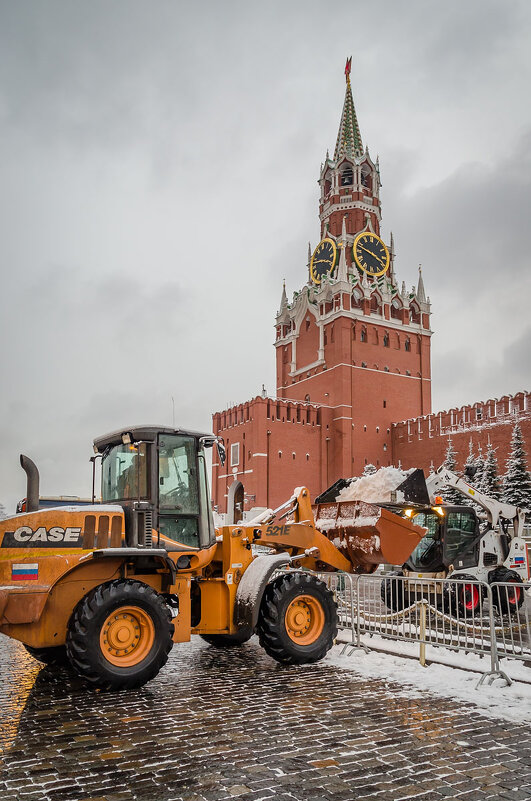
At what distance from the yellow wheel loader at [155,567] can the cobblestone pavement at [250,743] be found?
0.56 metres

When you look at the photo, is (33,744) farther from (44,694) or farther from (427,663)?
(427,663)

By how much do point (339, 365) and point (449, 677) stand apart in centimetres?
4777

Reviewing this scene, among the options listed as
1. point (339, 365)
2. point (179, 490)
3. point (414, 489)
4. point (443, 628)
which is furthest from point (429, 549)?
point (339, 365)

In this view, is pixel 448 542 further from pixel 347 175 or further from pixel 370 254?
pixel 347 175

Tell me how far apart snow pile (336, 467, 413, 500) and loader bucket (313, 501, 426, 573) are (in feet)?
2.68

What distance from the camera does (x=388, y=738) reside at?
4.99m

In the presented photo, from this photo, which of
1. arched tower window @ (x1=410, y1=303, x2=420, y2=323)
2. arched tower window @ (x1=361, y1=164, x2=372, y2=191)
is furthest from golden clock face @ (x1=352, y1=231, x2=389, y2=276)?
arched tower window @ (x1=361, y1=164, x2=372, y2=191)

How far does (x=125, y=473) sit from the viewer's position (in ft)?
24.6

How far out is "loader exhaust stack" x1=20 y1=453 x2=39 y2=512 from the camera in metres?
6.94

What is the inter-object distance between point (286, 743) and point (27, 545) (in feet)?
10.1

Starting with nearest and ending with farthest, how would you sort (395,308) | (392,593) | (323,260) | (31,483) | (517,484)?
(31,483), (392,593), (517,484), (395,308), (323,260)

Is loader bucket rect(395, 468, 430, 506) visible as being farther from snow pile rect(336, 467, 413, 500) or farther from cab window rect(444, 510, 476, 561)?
cab window rect(444, 510, 476, 561)

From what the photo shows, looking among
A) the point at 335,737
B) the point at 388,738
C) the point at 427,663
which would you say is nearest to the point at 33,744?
the point at 335,737

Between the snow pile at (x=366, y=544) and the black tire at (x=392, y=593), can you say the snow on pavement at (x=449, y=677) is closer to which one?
the black tire at (x=392, y=593)
